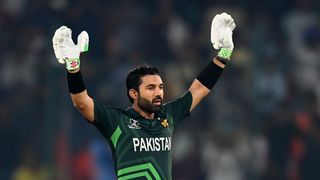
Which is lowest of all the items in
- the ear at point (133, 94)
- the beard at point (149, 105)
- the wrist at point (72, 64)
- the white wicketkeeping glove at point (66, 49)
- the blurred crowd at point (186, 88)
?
A: the blurred crowd at point (186, 88)

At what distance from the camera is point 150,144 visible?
7797 millimetres

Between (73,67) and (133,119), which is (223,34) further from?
(73,67)

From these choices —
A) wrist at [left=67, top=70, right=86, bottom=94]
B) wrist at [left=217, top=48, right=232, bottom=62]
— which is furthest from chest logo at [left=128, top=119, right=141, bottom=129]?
wrist at [left=217, top=48, right=232, bottom=62]

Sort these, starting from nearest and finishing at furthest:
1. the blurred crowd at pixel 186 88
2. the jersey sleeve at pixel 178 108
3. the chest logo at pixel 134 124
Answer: the chest logo at pixel 134 124
the jersey sleeve at pixel 178 108
the blurred crowd at pixel 186 88

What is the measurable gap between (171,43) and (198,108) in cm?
116

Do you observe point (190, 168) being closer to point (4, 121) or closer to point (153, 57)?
point (153, 57)

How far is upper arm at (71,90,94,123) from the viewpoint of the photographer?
7.68 metres

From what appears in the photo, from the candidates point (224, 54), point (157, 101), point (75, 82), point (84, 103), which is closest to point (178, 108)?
point (157, 101)

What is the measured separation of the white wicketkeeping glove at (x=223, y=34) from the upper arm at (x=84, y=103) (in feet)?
4.88

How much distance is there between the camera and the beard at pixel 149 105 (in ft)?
25.9

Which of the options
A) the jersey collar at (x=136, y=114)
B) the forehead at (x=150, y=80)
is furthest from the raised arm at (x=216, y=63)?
the forehead at (x=150, y=80)

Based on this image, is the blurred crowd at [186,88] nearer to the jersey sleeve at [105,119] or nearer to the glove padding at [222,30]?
the glove padding at [222,30]

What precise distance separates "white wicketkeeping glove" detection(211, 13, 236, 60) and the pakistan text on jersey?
1.19 meters

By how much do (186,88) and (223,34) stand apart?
4.54 metres
